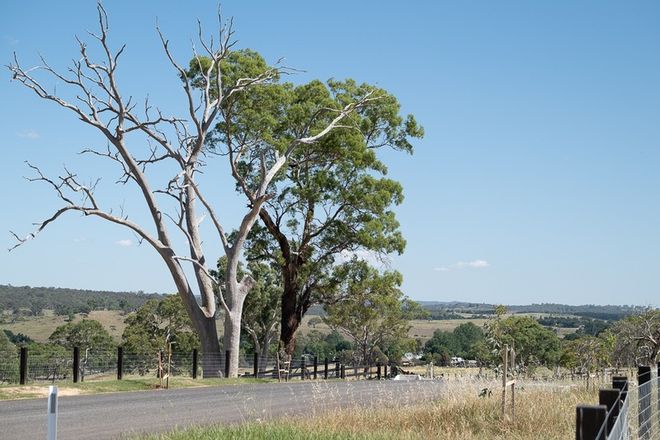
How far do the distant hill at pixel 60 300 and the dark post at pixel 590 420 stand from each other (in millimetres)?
123216

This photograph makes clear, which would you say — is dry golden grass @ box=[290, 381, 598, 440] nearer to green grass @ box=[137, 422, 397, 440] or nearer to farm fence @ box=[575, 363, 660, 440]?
green grass @ box=[137, 422, 397, 440]

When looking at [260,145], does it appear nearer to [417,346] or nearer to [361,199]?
[361,199]

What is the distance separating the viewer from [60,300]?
155 m

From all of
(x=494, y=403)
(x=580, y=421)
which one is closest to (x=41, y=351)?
(x=494, y=403)

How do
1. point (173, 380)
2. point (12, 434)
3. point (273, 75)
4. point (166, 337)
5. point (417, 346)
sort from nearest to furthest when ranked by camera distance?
point (12, 434) < point (173, 380) < point (273, 75) < point (166, 337) < point (417, 346)

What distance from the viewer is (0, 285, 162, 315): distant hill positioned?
459ft

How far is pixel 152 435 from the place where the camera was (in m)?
11.6

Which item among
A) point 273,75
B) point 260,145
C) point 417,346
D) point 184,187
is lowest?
point 417,346

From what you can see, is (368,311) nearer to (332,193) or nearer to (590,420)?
(332,193)

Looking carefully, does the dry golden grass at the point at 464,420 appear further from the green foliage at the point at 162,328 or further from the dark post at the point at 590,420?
the green foliage at the point at 162,328

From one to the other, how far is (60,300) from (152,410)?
145859mm

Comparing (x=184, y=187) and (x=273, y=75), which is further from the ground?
(x=273, y=75)

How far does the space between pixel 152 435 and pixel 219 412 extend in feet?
17.3

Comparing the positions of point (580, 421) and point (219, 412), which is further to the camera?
point (219, 412)
